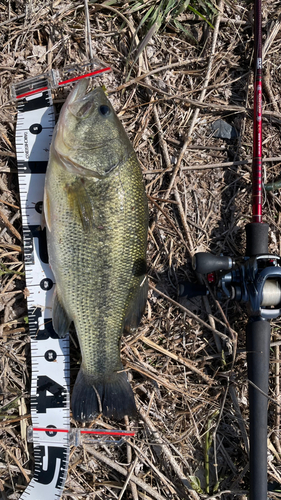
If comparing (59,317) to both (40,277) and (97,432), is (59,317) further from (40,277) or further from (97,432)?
(97,432)

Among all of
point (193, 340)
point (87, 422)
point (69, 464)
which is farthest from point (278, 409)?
point (69, 464)

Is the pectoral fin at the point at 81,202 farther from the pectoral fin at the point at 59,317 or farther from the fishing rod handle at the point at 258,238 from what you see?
the fishing rod handle at the point at 258,238

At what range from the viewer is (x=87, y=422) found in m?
2.83

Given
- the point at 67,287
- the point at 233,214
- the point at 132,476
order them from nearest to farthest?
the point at 67,287 → the point at 132,476 → the point at 233,214

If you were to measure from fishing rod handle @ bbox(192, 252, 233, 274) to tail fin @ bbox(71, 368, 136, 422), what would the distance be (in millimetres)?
988

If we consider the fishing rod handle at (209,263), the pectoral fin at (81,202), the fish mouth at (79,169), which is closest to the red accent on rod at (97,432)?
the fishing rod handle at (209,263)

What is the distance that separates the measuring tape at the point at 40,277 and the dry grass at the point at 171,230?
104mm

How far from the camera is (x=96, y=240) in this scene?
2.43 m

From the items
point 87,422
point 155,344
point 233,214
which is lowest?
point 87,422

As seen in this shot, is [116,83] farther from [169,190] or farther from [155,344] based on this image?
[155,344]

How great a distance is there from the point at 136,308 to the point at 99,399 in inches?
27.6

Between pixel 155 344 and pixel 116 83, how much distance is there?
2157 millimetres

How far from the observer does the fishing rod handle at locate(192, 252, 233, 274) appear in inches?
96.6

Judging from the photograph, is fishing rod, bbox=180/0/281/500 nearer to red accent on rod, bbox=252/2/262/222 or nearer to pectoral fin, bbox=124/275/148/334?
red accent on rod, bbox=252/2/262/222
